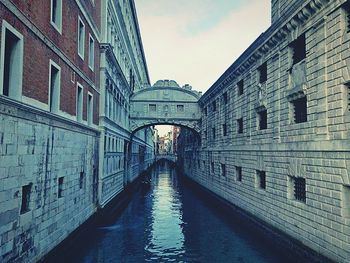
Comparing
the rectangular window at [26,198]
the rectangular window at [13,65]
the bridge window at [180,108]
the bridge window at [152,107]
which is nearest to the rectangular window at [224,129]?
the bridge window at [180,108]

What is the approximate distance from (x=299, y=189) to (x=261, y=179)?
4131 mm

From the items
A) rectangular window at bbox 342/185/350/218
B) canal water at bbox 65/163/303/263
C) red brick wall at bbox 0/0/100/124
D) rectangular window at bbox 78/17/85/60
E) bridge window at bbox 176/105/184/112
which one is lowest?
canal water at bbox 65/163/303/263

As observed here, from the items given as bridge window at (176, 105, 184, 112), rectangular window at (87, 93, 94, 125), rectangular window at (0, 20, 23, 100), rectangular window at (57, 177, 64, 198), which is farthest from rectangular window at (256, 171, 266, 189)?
bridge window at (176, 105, 184, 112)

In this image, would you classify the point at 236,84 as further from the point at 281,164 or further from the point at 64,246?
the point at 64,246

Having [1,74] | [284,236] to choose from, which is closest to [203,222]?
[284,236]

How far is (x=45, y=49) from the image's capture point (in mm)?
9812

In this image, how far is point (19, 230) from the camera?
8.07 metres

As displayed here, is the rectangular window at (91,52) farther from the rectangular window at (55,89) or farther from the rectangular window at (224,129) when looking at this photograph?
the rectangular window at (224,129)

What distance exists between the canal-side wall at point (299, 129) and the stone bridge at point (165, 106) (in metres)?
13.5

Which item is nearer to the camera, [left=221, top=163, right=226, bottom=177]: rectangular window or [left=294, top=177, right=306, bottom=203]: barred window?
[left=294, top=177, right=306, bottom=203]: barred window

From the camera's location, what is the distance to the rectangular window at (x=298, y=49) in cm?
1203

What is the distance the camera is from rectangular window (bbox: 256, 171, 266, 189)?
1574 centimetres

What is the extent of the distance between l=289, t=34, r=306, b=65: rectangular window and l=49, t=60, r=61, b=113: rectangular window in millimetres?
9649

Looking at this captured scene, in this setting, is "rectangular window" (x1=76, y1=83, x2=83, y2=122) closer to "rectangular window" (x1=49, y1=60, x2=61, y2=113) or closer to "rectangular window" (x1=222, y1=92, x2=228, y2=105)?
"rectangular window" (x1=49, y1=60, x2=61, y2=113)
